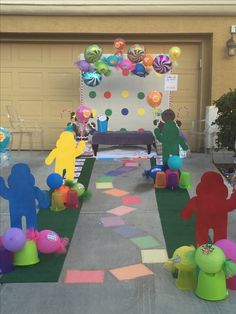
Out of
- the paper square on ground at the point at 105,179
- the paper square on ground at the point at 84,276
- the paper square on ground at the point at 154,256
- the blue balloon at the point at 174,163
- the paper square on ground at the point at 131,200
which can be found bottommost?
the paper square on ground at the point at 84,276

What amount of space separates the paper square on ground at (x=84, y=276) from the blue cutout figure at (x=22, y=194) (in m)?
0.69

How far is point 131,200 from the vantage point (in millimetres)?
5879

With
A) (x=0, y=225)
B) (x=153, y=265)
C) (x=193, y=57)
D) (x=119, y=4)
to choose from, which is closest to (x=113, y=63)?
(x=119, y=4)

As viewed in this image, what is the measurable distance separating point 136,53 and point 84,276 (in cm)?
588

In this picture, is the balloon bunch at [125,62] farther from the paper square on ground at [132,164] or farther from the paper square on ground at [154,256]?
the paper square on ground at [154,256]

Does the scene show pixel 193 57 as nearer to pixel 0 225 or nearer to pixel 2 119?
pixel 2 119

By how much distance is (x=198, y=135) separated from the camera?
9.98 meters

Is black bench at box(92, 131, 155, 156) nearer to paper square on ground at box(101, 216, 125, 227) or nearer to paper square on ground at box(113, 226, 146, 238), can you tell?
paper square on ground at box(101, 216, 125, 227)

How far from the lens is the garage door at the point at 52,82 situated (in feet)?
32.6

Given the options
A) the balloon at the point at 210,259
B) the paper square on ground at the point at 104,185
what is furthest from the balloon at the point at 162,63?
the balloon at the point at 210,259

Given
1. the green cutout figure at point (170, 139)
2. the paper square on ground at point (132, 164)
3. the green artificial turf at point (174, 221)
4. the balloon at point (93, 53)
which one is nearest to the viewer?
the green artificial turf at point (174, 221)

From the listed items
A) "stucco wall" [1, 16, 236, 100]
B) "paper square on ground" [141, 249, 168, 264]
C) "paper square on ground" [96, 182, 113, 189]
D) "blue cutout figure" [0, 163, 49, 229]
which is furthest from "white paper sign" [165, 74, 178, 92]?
"blue cutout figure" [0, 163, 49, 229]

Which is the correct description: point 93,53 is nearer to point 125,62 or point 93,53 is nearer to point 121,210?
point 125,62

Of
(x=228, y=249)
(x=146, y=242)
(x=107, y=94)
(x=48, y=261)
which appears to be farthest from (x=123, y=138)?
(x=228, y=249)
